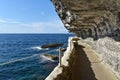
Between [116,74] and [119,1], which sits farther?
[116,74]

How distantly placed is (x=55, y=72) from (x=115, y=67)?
3.57 metres

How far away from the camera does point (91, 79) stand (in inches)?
381

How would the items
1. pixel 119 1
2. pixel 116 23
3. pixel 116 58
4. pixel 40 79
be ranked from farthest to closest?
pixel 40 79, pixel 116 58, pixel 116 23, pixel 119 1

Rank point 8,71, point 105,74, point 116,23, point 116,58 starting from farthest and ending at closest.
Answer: point 8,71
point 105,74
point 116,58
point 116,23

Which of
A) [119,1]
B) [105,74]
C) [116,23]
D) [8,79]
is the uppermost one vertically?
[119,1]

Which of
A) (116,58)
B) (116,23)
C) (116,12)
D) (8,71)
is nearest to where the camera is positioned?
(116,12)

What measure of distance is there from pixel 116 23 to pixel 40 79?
688 inches

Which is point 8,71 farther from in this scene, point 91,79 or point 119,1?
point 119,1

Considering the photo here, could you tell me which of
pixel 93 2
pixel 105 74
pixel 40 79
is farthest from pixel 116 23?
pixel 40 79

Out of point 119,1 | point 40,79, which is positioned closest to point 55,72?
point 119,1

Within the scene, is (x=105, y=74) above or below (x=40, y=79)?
above

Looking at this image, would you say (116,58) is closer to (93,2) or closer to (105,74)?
(105,74)

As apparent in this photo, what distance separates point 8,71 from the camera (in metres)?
30.2

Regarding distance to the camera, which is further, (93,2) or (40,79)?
(40,79)
